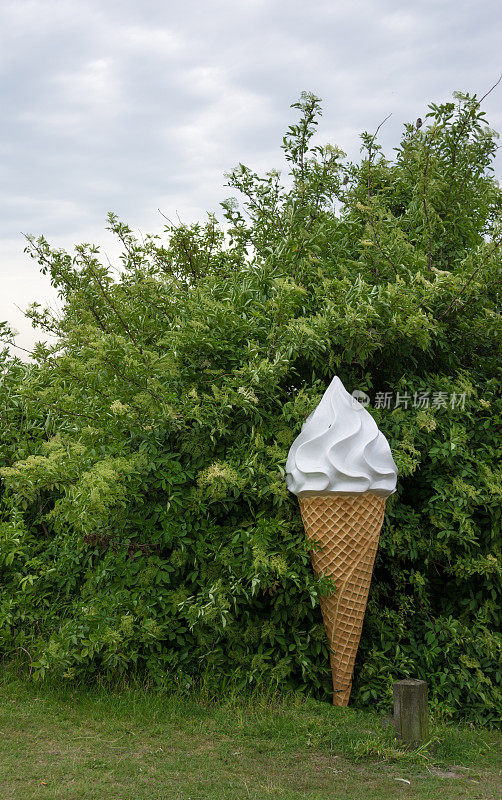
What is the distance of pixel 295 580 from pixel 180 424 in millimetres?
1342

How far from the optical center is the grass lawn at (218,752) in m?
3.80

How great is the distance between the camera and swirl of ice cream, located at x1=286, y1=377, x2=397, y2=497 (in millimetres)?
4844

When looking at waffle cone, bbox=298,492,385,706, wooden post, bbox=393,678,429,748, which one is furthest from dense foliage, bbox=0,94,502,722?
wooden post, bbox=393,678,429,748

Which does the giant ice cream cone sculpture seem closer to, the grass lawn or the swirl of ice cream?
the swirl of ice cream

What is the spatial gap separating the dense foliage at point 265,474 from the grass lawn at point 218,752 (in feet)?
0.92

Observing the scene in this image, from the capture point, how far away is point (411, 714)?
4.38m

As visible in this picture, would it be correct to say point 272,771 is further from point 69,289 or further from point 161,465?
point 69,289

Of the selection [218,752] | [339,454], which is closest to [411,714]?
[218,752]

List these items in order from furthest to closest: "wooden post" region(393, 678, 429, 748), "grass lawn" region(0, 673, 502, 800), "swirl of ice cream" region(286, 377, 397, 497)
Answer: "swirl of ice cream" region(286, 377, 397, 497) < "wooden post" region(393, 678, 429, 748) < "grass lawn" region(0, 673, 502, 800)

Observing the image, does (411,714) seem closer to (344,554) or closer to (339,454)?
(344,554)

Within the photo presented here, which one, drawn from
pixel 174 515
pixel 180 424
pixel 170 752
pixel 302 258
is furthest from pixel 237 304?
pixel 170 752

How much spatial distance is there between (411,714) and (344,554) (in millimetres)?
1064

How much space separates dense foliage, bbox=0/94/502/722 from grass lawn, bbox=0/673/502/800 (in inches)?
11.0

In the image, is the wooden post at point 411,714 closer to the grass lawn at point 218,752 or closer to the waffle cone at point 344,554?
the grass lawn at point 218,752
